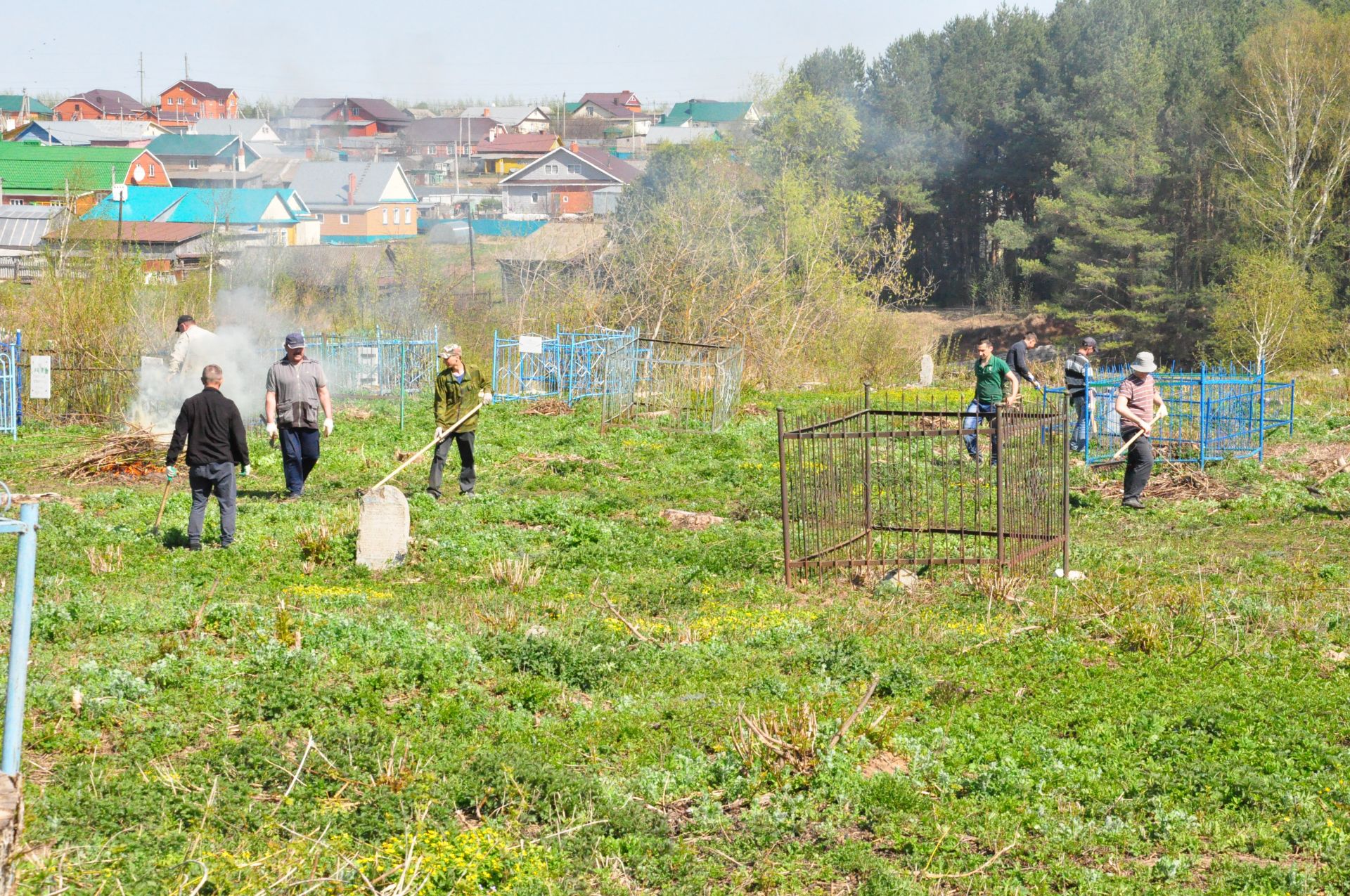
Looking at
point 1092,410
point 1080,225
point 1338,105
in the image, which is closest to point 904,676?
point 1092,410

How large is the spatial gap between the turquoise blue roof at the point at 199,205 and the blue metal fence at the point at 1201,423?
43652mm

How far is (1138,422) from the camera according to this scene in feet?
43.9

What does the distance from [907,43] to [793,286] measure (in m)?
33.7

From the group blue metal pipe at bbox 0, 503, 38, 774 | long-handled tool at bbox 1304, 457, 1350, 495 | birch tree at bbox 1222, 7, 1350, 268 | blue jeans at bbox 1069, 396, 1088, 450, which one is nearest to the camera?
blue metal pipe at bbox 0, 503, 38, 774

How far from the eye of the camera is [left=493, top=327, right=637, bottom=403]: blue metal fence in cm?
2352

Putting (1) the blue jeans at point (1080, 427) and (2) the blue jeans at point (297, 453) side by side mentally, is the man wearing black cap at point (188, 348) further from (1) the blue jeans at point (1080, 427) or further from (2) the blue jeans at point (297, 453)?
(1) the blue jeans at point (1080, 427)

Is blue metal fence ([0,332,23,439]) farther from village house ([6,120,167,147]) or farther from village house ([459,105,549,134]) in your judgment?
village house ([459,105,549,134])

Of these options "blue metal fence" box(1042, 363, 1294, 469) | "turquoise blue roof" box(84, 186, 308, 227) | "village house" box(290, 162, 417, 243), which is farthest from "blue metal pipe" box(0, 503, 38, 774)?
"village house" box(290, 162, 417, 243)

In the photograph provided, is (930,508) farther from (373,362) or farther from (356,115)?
(356,115)

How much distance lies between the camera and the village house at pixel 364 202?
2564 inches

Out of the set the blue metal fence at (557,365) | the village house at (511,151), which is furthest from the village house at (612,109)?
A: the blue metal fence at (557,365)

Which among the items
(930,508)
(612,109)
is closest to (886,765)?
(930,508)

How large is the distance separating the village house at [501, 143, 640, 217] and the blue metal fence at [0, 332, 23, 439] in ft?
196

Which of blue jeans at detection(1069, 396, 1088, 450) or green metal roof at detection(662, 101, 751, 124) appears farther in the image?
green metal roof at detection(662, 101, 751, 124)
